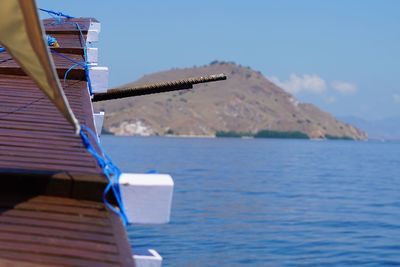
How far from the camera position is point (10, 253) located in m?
5.15

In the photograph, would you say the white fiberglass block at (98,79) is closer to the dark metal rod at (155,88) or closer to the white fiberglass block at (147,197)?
the dark metal rod at (155,88)

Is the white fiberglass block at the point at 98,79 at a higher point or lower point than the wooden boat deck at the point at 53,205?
higher

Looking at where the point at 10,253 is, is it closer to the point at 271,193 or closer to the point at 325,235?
the point at 325,235

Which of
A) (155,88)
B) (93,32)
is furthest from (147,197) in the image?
(93,32)

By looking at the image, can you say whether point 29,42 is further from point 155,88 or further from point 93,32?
point 93,32

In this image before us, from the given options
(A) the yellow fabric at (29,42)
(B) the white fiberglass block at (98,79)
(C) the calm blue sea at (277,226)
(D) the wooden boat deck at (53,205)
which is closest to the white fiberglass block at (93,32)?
(B) the white fiberglass block at (98,79)

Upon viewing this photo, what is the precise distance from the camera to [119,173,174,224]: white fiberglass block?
578 centimetres

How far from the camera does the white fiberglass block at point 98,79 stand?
11375mm

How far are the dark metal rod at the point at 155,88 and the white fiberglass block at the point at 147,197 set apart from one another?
6.38 metres

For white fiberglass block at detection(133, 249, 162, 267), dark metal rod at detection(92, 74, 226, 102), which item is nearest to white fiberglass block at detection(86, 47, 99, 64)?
dark metal rod at detection(92, 74, 226, 102)

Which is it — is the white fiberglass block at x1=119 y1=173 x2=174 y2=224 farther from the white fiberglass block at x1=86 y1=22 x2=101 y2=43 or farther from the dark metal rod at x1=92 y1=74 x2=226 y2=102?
the white fiberglass block at x1=86 y1=22 x2=101 y2=43

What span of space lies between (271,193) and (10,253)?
32.7 metres

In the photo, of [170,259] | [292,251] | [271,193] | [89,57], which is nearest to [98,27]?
[89,57]

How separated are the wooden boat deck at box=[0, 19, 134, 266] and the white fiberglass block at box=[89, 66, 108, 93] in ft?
11.1
